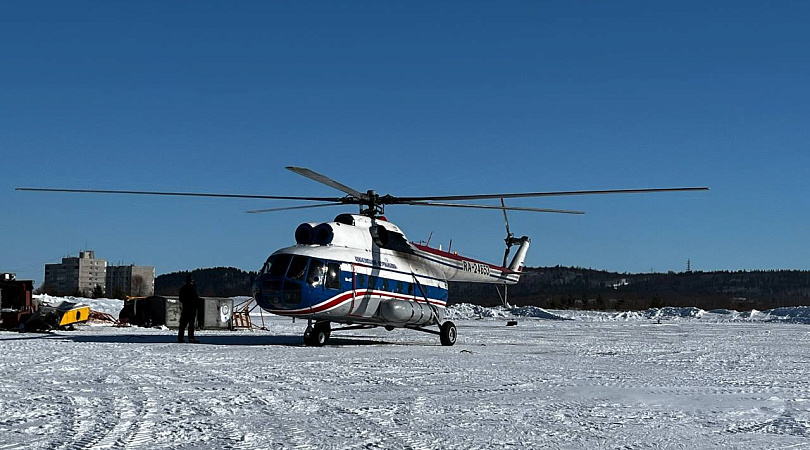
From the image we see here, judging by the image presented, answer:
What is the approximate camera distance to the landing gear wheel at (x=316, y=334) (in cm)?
2023

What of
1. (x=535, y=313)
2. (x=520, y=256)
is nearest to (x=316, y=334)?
(x=520, y=256)

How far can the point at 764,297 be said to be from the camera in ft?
607

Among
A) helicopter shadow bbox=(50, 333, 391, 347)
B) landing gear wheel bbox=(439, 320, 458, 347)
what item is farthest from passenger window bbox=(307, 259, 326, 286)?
landing gear wheel bbox=(439, 320, 458, 347)

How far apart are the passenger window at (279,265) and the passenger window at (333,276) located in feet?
3.53

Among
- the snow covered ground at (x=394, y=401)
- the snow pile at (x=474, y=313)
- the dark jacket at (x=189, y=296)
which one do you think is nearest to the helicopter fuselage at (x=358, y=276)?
the dark jacket at (x=189, y=296)

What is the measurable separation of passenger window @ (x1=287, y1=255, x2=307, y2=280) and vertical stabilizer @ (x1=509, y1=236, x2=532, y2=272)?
9977 millimetres

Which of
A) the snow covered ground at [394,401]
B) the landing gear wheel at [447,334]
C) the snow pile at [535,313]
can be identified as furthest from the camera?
the snow pile at [535,313]

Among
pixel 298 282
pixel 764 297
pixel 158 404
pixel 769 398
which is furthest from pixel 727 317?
pixel 764 297

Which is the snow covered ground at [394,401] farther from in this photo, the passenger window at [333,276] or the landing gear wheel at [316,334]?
the landing gear wheel at [316,334]

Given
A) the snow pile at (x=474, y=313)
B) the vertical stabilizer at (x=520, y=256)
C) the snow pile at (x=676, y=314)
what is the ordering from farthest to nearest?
1. the snow pile at (x=474, y=313)
2. the snow pile at (x=676, y=314)
3. the vertical stabilizer at (x=520, y=256)

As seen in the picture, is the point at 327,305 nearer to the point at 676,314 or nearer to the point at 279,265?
the point at 279,265

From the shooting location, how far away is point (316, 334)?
20250mm

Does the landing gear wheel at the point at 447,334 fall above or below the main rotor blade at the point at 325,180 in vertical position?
below

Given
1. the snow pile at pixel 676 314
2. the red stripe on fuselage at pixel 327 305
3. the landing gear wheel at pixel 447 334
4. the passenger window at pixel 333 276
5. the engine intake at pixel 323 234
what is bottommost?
the snow pile at pixel 676 314
